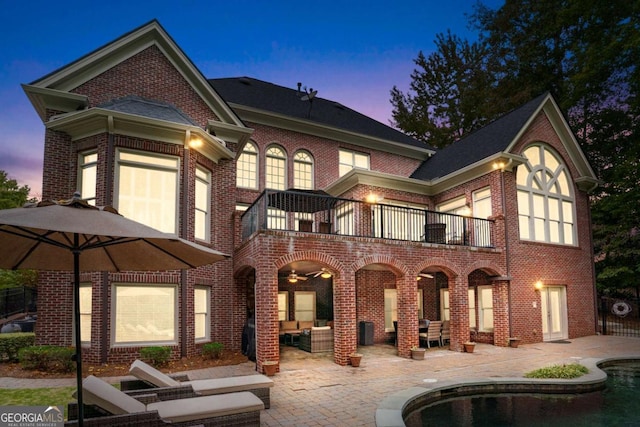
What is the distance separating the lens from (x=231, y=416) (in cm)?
527

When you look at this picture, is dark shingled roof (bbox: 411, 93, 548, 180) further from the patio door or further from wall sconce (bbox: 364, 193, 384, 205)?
the patio door

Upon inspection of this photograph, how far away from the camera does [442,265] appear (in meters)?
13.1

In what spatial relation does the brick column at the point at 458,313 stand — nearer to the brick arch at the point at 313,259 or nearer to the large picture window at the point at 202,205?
the brick arch at the point at 313,259

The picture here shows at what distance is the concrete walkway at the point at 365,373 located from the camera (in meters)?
6.47

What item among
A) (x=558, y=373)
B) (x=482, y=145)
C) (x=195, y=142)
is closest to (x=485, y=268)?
(x=558, y=373)

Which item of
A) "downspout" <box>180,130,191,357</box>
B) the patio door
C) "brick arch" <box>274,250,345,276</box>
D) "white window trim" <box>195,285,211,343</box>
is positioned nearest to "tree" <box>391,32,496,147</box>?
the patio door

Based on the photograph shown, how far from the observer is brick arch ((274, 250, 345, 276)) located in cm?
1039

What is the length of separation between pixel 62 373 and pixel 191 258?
780 centimetres

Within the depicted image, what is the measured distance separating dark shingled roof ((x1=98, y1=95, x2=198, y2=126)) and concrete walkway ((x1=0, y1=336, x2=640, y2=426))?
7.18 meters

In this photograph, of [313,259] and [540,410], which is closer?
[540,410]

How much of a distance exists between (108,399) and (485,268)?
1271cm

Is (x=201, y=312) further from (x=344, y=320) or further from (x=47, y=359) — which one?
(x=344, y=320)

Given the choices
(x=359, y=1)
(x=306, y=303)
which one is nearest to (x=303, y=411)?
(x=306, y=303)

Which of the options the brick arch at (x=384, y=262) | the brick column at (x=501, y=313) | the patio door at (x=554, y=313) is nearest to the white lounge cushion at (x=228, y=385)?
the brick arch at (x=384, y=262)
